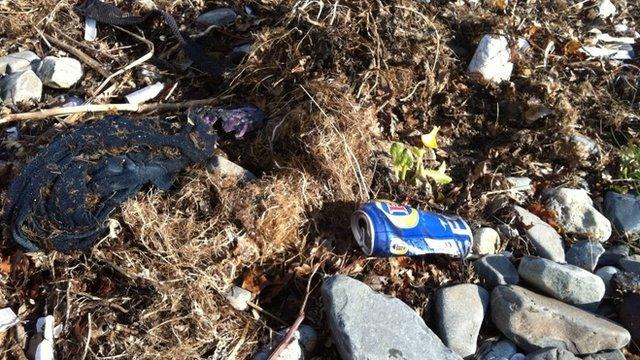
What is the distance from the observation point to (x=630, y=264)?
2.93 metres

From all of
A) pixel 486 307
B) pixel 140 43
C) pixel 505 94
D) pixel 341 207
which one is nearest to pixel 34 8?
pixel 140 43

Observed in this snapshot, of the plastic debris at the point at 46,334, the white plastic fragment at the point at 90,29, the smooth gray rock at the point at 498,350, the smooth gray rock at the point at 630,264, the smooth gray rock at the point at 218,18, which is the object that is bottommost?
the smooth gray rock at the point at 498,350

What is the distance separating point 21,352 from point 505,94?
2.60m

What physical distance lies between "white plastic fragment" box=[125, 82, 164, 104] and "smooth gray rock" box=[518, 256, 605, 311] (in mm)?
2043

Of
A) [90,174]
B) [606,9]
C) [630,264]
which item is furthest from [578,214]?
[90,174]

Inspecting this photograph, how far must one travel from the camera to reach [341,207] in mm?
2953

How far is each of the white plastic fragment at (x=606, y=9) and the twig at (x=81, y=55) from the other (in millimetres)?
3073

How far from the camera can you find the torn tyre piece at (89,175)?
8.72ft

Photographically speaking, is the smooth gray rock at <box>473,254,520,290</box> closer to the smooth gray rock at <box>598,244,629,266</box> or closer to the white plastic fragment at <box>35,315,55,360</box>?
the smooth gray rock at <box>598,244,629,266</box>

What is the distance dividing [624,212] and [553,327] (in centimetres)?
86

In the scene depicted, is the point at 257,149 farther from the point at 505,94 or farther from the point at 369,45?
the point at 505,94

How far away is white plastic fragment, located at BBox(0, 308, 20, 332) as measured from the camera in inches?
102

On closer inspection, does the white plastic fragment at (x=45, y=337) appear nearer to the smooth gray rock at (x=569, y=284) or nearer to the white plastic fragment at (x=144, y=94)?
the white plastic fragment at (x=144, y=94)

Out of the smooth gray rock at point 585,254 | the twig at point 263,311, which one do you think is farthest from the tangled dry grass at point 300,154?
the smooth gray rock at point 585,254
